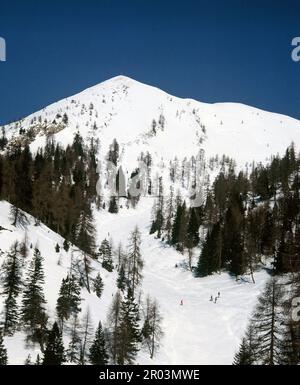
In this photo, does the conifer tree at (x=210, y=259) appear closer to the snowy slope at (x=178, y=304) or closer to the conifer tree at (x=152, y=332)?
the snowy slope at (x=178, y=304)

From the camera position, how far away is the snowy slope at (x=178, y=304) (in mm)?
48812

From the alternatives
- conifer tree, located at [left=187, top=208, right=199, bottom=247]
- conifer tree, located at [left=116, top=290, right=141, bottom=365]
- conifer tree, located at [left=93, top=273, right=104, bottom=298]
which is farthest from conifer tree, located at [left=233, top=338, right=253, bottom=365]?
conifer tree, located at [left=187, top=208, right=199, bottom=247]

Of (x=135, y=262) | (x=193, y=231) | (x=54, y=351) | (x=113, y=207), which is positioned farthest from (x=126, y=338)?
(x=113, y=207)

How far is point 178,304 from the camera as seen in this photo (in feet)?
215

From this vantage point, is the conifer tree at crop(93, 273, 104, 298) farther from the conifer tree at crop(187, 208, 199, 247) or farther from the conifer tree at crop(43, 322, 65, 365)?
the conifer tree at crop(187, 208, 199, 247)

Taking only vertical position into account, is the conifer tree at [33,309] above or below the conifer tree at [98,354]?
above

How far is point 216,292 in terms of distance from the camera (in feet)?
232

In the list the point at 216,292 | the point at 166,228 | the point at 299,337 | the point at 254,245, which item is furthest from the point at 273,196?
the point at 299,337

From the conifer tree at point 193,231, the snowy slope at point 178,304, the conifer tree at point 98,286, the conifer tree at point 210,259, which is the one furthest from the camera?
the conifer tree at point 193,231

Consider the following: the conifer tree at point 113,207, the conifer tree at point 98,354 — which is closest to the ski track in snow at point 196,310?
the conifer tree at point 98,354

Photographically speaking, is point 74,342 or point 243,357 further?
point 74,342

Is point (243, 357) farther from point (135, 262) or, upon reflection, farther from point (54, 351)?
point (135, 262)

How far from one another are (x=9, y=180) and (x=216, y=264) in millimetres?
43621

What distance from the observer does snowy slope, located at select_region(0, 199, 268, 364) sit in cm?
4881
